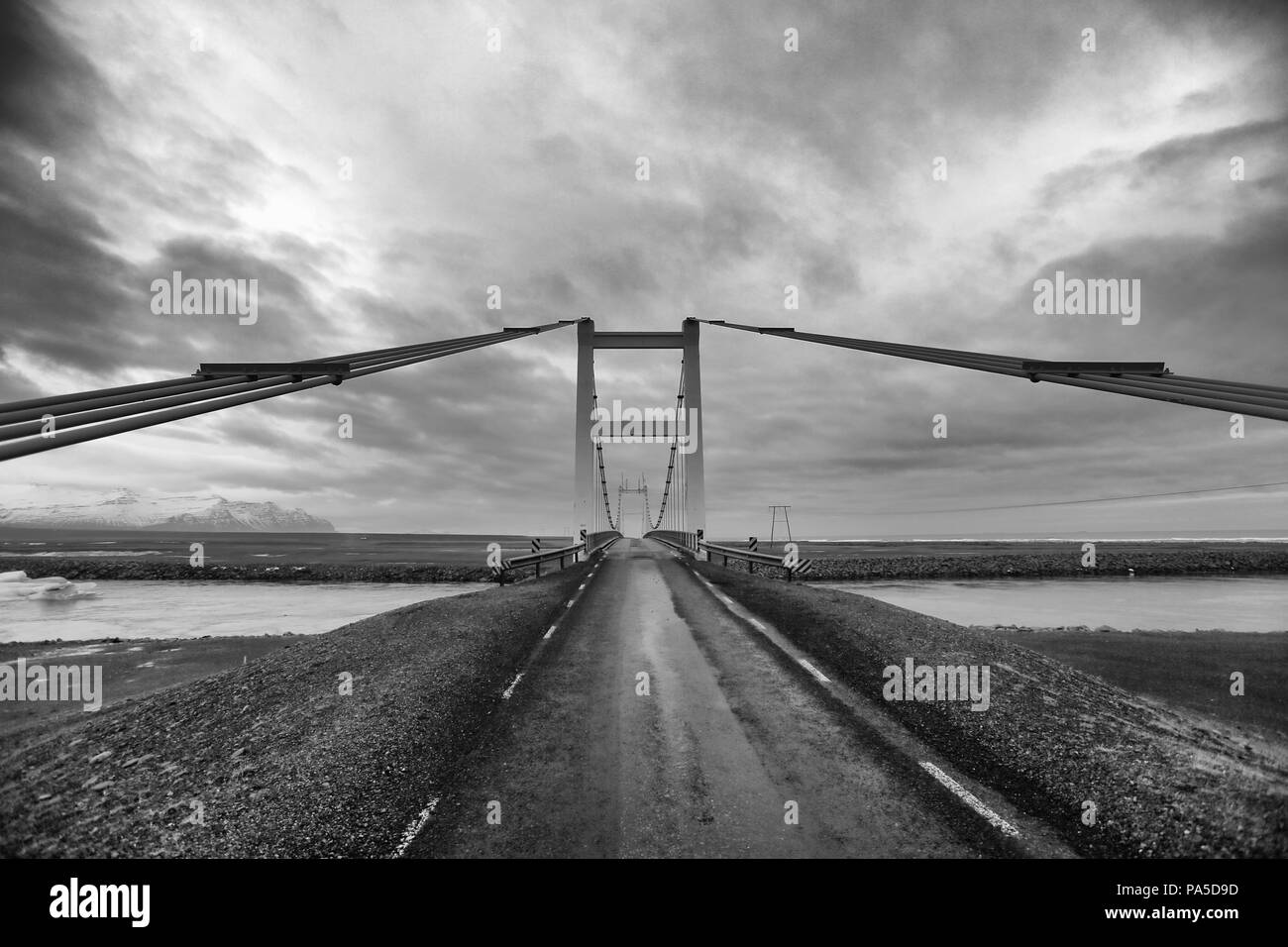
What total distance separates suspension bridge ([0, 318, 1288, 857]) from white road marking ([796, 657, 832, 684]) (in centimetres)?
5

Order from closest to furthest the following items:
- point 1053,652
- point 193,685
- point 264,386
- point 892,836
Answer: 1. point 892,836
2. point 264,386
3. point 193,685
4. point 1053,652

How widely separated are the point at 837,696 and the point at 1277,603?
23963mm

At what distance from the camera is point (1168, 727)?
5867 millimetres

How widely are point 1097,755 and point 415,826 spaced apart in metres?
6.06

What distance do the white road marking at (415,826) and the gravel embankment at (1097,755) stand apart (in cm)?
462

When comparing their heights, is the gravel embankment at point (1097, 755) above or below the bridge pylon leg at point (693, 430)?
below

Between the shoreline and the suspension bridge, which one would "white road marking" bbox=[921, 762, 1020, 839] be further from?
the shoreline

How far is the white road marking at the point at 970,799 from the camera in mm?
3752

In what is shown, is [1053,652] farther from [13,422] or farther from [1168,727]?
[13,422]

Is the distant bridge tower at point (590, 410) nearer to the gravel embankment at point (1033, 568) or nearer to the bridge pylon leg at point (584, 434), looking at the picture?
the bridge pylon leg at point (584, 434)

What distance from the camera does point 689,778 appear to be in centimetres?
465

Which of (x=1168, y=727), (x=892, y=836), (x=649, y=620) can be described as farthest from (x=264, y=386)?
(x=1168, y=727)

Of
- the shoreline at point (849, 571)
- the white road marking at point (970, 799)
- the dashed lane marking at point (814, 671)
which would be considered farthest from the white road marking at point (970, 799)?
the shoreline at point (849, 571)

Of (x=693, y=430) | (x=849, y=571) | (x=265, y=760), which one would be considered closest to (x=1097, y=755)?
(x=265, y=760)
